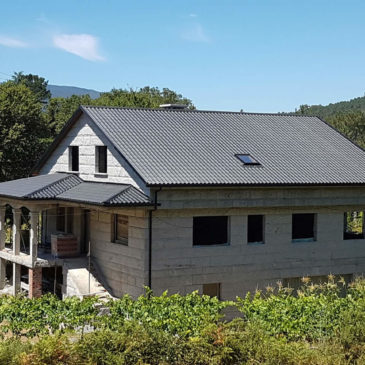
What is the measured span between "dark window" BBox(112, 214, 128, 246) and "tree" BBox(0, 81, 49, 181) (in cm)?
2176

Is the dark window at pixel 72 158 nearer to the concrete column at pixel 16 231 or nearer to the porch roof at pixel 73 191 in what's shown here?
the porch roof at pixel 73 191

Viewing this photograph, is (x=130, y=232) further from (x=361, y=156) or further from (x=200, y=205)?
(x=361, y=156)

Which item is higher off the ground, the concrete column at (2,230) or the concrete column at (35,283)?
the concrete column at (2,230)

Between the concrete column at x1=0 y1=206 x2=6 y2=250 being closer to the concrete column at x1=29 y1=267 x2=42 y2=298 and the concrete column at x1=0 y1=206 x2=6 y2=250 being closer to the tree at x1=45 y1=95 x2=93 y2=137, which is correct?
the concrete column at x1=29 y1=267 x2=42 y2=298

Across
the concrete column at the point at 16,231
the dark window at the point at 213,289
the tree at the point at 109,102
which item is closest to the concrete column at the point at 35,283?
the concrete column at the point at 16,231

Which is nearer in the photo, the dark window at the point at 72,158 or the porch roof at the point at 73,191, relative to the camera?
the porch roof at the point at 73,191

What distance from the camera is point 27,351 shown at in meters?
12.1

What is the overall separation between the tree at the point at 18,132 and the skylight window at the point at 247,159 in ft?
76.6

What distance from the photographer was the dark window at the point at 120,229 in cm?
2369

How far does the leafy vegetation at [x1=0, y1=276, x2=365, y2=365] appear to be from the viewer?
40.0 ft

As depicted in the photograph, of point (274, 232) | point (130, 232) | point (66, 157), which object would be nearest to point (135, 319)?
point (130, 232)

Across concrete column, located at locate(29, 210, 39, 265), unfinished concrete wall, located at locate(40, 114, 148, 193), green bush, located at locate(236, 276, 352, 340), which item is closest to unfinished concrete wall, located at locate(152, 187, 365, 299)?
unfinished concrete wall, located at locate(40, 114, 148, 193)

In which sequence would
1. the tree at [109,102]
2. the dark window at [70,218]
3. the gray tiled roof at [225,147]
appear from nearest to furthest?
the gray tiled roof at [225,147], the dark window at [70,218], the tree at [109,102]

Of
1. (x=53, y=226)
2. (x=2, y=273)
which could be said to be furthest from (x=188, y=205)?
(x=2, y=273)
